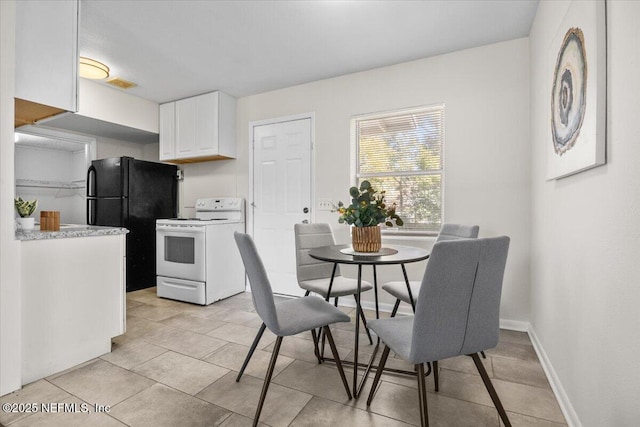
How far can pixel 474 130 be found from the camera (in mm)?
2857

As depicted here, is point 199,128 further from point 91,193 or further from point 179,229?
point 91,193

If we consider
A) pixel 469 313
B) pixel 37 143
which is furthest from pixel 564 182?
pixel 37 143

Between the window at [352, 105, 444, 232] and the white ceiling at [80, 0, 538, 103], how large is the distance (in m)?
0.58

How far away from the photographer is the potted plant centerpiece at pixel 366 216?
2072mm

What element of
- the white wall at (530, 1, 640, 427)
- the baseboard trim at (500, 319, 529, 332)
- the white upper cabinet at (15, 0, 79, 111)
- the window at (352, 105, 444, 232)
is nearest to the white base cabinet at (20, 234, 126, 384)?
the white upper cabinet at (15, 0, 79, 111)

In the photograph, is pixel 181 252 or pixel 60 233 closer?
pixel 60 233

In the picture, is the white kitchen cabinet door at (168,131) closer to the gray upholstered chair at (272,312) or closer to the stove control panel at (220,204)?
the stove control panel at (220,204)

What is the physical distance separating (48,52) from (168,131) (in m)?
2.33

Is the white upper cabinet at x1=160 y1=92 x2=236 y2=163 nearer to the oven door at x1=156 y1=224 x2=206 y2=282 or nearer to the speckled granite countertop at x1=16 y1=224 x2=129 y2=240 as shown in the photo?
the oven door at x1=156 y1=224 x2=206 y2=282

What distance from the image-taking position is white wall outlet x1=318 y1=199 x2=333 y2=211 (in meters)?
3.51

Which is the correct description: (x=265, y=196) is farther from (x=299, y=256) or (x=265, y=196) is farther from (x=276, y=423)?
(x=276, y=423)

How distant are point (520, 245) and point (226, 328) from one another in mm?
2704

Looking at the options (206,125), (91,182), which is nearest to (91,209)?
(91,182)

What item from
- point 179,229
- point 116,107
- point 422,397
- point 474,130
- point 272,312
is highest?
point 116,107
